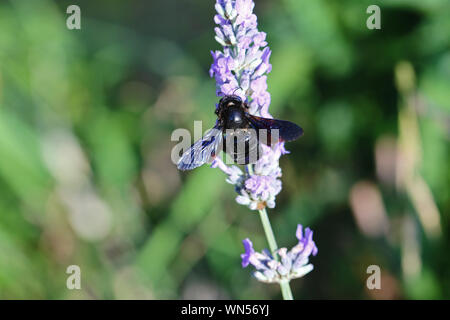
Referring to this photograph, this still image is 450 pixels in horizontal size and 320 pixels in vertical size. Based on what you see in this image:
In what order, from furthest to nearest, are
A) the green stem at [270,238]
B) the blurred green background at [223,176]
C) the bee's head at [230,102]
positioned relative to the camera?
the blurred green background at [223,176] → the bee's head at [230,102] → the green stem at [270,238]

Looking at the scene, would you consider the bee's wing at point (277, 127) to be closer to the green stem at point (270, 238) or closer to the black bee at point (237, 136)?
the black bee at point (237, 136)

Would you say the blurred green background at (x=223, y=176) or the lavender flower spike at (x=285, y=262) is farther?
the blurred green background at (x=223, y=176)

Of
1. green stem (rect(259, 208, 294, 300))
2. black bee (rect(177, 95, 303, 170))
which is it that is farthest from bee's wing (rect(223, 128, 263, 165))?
green stem (rect(259, 208, 294, 300))

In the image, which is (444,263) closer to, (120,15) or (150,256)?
(150,256)

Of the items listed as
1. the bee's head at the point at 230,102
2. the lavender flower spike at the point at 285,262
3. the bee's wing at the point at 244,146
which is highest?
the bee's head at the point at 230,102

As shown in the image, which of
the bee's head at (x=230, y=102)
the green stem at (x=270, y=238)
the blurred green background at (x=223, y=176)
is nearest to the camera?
the green stem at (x=270, y=238)

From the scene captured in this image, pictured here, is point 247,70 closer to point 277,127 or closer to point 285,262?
point 277,127

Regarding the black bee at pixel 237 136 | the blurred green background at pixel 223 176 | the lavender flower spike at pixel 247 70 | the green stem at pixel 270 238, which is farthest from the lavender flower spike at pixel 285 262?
the blurred green background at pixel 223 176

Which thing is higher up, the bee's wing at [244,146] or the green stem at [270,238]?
the bee's wing at [244,146]
